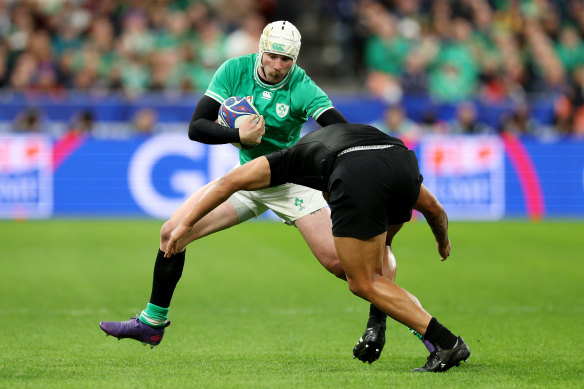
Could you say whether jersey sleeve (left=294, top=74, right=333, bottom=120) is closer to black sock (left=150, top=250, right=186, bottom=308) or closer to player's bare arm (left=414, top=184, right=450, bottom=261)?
player's bare arm (left=414, top=184, right=450, bottom=261)

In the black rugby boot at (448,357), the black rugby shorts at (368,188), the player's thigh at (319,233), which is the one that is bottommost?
the black rugby boot at (448,357)

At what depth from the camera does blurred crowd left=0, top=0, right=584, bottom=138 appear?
1794 centimetres

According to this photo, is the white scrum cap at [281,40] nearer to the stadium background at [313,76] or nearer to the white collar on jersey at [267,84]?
the white collar on jersey at [267,84]

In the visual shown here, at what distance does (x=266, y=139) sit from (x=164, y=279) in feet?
4.17

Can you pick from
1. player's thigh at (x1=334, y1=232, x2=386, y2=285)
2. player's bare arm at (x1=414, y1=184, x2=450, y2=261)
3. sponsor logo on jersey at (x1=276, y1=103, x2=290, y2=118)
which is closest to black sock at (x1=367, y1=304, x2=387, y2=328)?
player's bare arm at (x1=414, y1=184, x2=450, y2=261)

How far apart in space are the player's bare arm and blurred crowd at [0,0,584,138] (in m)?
10.8

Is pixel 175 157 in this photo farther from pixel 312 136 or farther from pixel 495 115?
pixel 312 136

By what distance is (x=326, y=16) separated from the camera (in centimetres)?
2189

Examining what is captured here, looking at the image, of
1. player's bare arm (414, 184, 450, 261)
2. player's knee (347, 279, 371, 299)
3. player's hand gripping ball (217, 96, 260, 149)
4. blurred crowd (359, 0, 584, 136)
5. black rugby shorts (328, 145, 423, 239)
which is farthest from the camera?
blurred crowd (359, 0, 584, 136)

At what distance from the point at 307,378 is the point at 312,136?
1.53 m

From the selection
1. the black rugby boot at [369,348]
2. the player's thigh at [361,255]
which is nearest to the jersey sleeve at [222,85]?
the player's thigh at [361,255]

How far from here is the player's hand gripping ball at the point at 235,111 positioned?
6684 millimetres

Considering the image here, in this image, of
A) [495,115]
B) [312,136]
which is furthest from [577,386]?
[495,115]

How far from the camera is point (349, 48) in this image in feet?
70.3
